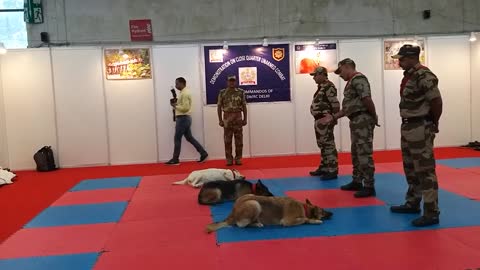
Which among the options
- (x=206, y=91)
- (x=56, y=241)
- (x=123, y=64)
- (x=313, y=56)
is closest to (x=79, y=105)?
(x=123, y=64)

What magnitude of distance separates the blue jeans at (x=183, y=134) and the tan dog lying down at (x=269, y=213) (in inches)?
234

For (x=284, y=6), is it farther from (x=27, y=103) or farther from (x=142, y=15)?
(x=27, y=103)

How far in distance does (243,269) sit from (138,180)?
5404 mm

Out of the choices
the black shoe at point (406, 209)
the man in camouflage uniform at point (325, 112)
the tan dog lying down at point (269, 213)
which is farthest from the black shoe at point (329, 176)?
the tan dog lying down at point (269, 213)

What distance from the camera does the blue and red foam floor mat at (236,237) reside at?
175 inches

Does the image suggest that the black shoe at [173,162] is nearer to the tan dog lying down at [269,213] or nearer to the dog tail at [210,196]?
the dog tail at [210,196]

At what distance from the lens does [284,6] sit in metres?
12.3

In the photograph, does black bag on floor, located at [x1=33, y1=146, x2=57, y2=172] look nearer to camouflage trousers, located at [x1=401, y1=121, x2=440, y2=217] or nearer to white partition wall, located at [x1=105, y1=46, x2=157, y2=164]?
white partition wall, located at [x1=105, y1=46, x2=157, y2=164]

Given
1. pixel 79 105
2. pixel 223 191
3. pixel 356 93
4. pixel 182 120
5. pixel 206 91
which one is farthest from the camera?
pixel 206 91

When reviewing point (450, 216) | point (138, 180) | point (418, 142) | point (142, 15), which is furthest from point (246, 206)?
point (142, 15)

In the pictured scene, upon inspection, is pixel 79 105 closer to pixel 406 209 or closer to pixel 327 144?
pixel 327 144

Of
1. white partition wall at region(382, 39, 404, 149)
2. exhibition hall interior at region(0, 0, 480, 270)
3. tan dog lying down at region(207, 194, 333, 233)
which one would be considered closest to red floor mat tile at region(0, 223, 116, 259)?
tan dog lying down at region(207, 194, 333, 233)

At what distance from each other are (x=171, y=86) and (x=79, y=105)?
2.18 m

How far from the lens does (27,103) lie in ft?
37.9
